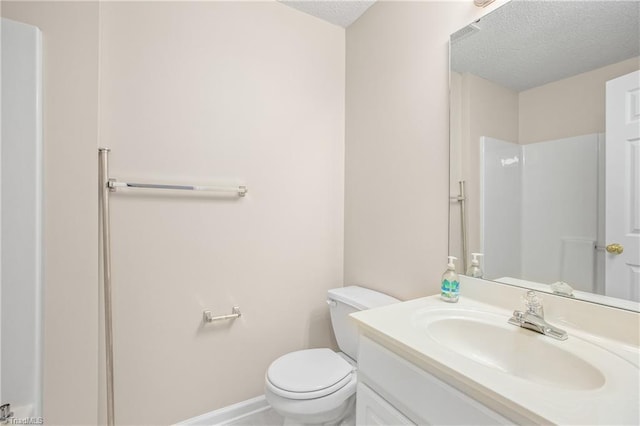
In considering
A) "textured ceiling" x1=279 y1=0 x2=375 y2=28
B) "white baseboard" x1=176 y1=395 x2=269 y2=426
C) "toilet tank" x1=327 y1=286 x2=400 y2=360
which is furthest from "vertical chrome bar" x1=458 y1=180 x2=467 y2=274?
"white baseboard" x1=176 y1=395 x2=269 y2=426

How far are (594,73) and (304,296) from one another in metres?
1.60

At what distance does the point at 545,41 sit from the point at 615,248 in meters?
0.71

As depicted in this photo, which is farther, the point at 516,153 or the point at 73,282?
the point at 73,282

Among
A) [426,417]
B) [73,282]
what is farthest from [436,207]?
[73,282]

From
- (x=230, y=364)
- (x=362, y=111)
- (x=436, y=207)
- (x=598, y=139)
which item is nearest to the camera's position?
(x=598, y=139)

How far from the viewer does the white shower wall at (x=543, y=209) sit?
901 mm

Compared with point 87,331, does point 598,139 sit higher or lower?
higher

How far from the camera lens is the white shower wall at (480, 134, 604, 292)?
90 cm

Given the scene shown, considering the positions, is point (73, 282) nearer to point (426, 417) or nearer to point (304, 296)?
point (304, 296)

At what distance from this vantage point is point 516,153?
1081mm

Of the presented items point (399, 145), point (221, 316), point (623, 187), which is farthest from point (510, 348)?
point (221, 316)

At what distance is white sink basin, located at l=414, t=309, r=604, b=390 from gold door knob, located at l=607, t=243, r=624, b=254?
0.96 ft

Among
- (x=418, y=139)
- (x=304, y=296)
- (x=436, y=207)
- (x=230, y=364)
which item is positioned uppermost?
(x=418, y=139)

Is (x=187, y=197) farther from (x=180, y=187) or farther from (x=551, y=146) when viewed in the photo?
(x=551, y=146)
